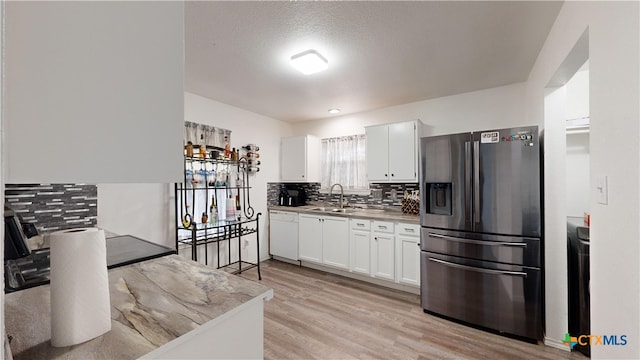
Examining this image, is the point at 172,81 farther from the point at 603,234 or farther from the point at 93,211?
the point at 93,211

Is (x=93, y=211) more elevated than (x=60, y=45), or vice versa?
(x=60, y=45)

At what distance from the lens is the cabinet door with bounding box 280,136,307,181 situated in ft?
13.4

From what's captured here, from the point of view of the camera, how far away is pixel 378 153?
3402 mm

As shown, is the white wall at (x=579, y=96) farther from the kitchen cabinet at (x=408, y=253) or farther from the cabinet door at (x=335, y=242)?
the cabinet door at (x=335, y=242)

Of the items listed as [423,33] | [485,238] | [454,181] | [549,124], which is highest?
[423,33]

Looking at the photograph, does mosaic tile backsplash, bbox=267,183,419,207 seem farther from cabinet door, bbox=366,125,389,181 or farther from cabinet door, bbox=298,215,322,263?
cabinet door, bbox=298,215,322,263

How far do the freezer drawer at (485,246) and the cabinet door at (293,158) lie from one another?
2.21m

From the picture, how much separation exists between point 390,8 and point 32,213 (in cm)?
274

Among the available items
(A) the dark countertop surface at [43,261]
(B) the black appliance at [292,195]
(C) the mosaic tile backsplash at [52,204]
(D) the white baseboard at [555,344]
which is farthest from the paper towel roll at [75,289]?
(B) the black appliance at [292,195]

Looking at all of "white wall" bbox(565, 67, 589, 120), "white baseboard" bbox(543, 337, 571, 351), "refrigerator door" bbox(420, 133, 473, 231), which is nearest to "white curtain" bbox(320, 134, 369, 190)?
"refrigerator door" bbox(420, 133, 473, 231)

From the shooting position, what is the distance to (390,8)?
158 cm

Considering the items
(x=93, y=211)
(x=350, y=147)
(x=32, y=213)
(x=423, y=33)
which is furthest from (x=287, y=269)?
(x=423, y=33)

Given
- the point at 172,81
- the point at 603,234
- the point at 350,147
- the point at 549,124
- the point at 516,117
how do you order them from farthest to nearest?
the point at 350,147
the point at 516,117
the point at 549,124
the point at 603,234
the point at 172,81

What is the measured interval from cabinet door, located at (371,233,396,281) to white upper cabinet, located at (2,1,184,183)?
2732 millimetres
